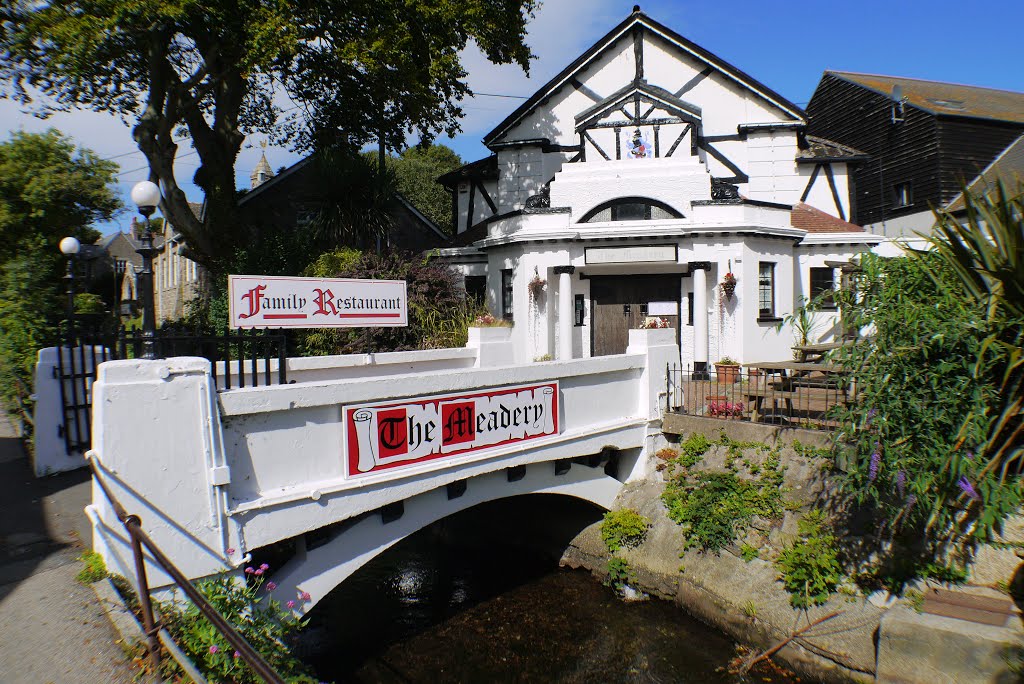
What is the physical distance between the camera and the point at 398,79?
49.5ft

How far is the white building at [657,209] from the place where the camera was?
16.3 m

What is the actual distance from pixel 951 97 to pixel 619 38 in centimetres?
1914

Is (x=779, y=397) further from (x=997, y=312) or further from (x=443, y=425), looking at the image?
(x=443, y=425)

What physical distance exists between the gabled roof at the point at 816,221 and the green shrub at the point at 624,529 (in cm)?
1146

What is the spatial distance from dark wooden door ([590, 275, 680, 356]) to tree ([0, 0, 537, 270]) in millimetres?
5975

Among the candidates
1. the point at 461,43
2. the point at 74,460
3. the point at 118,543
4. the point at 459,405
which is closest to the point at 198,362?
the point at 118,543

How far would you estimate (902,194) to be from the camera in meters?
28.2

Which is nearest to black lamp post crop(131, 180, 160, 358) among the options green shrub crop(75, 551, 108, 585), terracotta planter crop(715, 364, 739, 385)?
green shrub crop(75, 551, 108, 585)

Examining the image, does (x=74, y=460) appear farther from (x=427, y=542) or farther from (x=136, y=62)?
(x=136, y=62)

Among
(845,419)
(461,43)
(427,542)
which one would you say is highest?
(461,43)

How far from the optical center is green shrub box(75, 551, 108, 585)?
5.47m

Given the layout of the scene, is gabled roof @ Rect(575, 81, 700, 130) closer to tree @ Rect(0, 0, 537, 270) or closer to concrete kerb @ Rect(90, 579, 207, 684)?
tree @ Rect(0, 0, 537, 270)

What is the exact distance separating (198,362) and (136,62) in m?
13.7

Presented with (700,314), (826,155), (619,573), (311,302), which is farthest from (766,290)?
(311,302)
